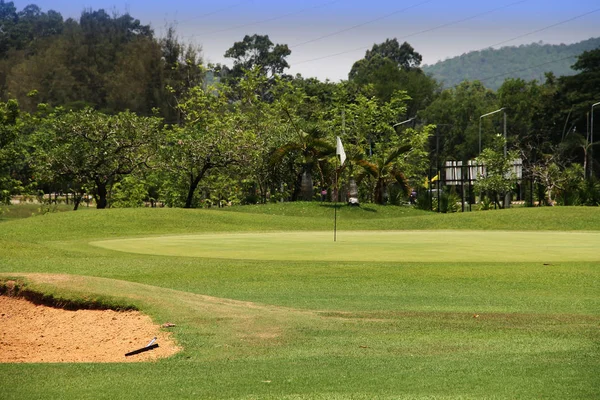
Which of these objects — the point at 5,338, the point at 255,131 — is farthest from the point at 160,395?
the point at 255,131

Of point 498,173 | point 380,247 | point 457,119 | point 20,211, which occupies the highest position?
point 457,119

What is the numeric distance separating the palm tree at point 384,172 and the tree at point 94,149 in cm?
1306

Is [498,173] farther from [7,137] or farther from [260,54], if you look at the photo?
[260,54]

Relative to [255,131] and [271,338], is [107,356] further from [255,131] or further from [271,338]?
[255,131]

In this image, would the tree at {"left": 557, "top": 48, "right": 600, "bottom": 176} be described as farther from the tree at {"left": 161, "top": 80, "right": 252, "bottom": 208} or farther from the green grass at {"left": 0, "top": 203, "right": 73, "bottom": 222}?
the green grass at {"left": 0, "top": 203, "right": 73, "bottom": 222}

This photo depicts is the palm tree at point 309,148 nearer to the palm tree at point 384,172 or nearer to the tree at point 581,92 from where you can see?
the palm tree at point 384,172

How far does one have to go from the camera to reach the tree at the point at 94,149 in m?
49.7

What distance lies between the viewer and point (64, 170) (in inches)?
1957

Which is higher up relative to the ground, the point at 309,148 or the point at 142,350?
the point at 309,148

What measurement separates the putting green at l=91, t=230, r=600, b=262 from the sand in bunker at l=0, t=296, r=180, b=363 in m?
10.2

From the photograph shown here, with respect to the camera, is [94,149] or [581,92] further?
[581,92]

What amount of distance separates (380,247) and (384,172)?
99.6 feet

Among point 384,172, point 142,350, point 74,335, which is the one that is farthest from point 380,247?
point 384,172

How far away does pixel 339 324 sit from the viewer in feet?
38.9
